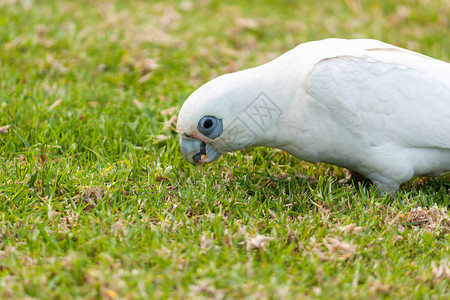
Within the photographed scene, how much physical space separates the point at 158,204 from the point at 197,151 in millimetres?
483

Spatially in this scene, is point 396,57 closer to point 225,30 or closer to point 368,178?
point 368,178

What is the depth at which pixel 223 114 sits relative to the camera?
352cm

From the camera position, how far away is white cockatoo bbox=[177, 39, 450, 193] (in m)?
3.50

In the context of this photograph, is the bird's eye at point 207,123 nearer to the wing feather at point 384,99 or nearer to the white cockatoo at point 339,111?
the white cockatoo at point 339,111

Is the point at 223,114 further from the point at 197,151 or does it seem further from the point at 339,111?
the point at 339,111

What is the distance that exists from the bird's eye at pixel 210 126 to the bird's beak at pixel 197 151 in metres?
0.15

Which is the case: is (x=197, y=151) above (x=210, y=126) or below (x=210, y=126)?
below

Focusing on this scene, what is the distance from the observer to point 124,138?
174 inches

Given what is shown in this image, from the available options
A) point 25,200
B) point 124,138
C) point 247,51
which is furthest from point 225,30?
point 25,200

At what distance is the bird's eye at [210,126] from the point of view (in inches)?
139

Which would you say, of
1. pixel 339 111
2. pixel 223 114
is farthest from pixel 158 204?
pixel 339 111

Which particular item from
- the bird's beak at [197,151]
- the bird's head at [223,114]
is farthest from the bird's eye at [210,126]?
the bird's beak at [197,151]

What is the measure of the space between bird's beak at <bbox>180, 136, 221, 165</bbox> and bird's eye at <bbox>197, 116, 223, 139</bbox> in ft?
0.50

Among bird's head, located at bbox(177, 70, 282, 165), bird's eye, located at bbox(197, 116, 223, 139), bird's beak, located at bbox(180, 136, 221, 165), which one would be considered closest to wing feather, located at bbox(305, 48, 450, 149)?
bird's head, located at bbox(177, 70, 282, 165)
